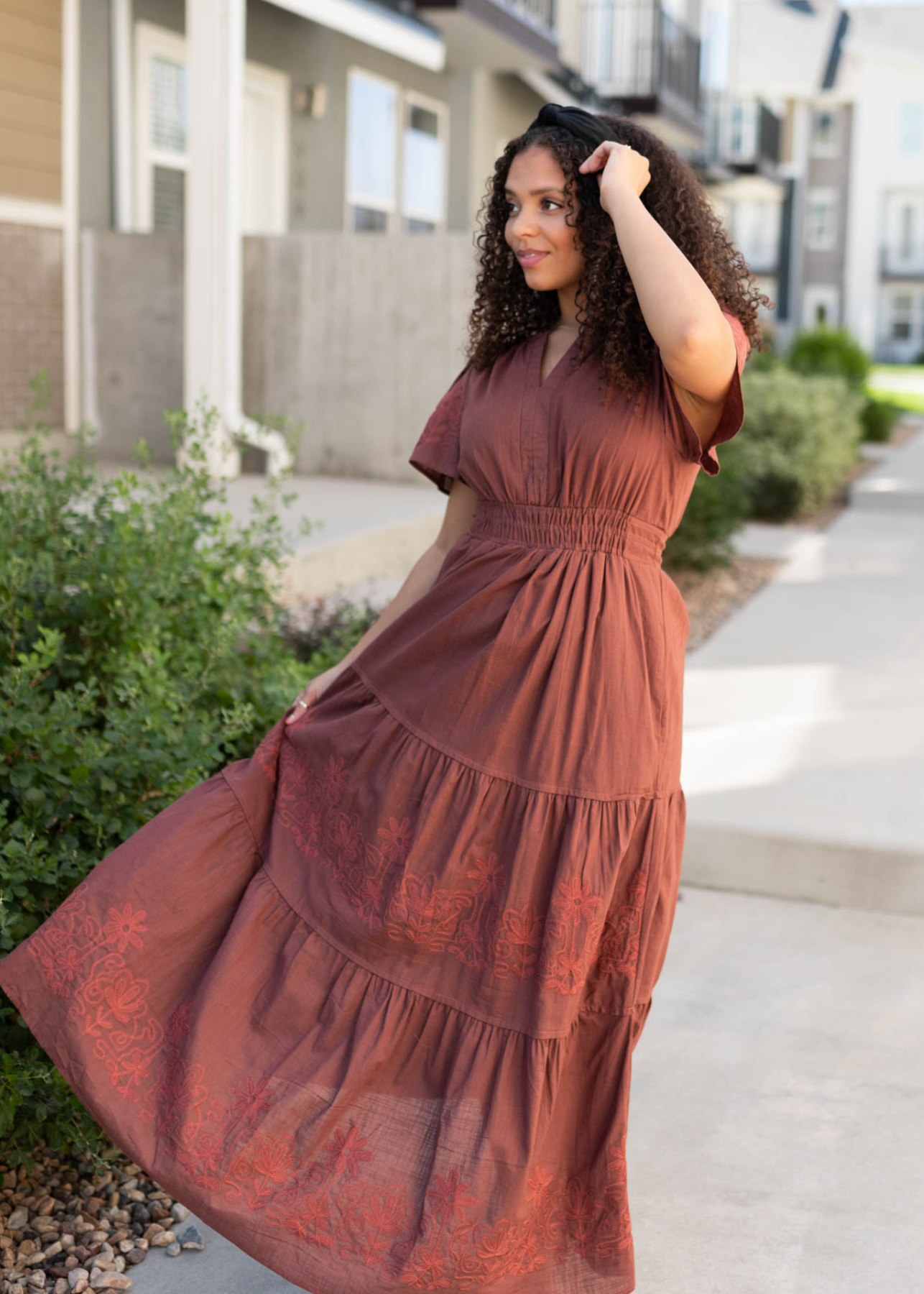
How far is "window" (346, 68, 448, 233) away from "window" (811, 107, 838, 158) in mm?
34759

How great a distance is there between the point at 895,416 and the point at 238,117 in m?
13.4

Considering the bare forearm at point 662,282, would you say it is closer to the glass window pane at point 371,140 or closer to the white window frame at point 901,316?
the glass window pane at point 371,140

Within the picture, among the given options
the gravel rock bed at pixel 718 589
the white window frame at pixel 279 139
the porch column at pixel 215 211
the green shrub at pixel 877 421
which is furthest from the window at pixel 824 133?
the porch column at pixel 215 211

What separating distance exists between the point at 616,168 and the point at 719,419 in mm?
399

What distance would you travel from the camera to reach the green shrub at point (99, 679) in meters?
2.61

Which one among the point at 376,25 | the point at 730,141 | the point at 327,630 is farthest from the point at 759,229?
the point at 327,630

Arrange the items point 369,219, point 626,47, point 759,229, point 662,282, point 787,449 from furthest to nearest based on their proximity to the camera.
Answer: point 759,229 → point 626,47 → point 369,219 → point 787,449 → point 662,282

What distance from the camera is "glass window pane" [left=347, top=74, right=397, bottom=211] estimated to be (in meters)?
11.6

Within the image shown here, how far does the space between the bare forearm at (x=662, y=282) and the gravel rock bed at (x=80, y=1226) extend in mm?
1797

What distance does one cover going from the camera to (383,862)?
87.7 inches

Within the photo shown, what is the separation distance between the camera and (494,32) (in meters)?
11.3

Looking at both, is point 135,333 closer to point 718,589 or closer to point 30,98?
point 30,98

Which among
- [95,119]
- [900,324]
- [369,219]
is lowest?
[369,219]

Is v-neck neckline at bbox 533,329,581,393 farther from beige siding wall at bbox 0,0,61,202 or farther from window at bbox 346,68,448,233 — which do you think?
window at bbox 346,68,448,233
